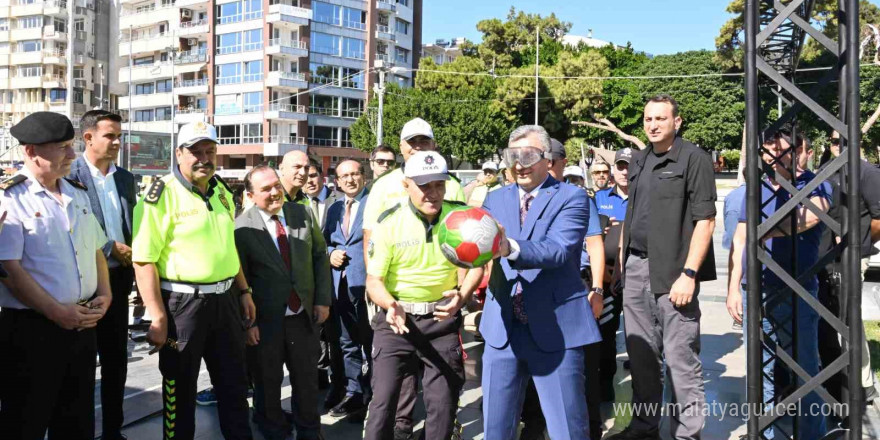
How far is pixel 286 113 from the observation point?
5559cm

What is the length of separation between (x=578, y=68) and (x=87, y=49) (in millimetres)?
49601

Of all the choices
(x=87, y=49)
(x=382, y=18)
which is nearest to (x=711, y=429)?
(x=382, y=18)

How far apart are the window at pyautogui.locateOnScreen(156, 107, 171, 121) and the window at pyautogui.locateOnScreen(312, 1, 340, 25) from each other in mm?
17363

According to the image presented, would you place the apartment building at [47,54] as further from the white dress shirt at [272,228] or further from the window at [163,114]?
the white dress shirt at [272,228]

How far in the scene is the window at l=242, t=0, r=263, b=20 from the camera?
5678 cm

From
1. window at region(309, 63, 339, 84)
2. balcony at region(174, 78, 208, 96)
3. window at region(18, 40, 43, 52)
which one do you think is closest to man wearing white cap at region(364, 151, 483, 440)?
window at region(309, 63, 339, 84)

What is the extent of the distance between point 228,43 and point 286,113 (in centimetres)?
903

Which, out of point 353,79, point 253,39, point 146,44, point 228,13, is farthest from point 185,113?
point 353,79

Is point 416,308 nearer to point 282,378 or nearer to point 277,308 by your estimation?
point 277,308

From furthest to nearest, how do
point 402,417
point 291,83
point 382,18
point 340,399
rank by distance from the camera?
point 382,18, point 291,83, point 340,399, point 402,417

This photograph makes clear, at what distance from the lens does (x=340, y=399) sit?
5953 millimetres

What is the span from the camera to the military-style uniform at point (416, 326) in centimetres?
412

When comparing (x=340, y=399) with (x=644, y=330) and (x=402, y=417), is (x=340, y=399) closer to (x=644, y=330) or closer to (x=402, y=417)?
(x=402, y=417)

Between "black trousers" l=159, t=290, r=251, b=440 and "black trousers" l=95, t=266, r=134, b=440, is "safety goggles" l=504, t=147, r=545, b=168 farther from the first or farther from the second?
"black trousers" l=95, t=266, r=134, b=440
